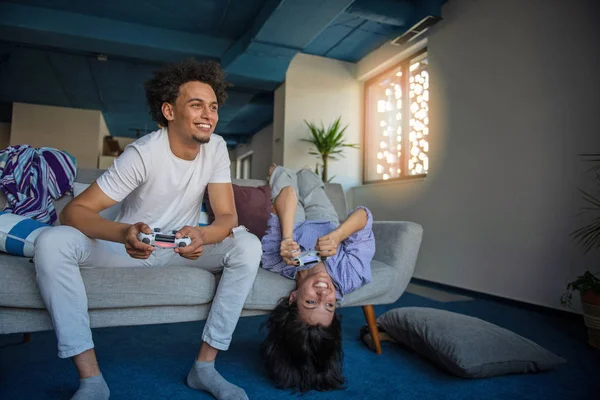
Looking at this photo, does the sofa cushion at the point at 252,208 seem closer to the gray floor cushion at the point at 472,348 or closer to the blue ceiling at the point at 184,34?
the gray floor cushion at the point at 472,348

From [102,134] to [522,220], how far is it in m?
7.99

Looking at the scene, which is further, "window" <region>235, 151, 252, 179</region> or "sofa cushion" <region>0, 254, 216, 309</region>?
"window" <region>235, 151, 252, 179</region>

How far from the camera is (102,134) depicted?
27.3 ft

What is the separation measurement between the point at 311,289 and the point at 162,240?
0.62 meters

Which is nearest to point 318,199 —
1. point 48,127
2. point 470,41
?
point 470,41

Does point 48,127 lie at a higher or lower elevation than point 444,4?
lower

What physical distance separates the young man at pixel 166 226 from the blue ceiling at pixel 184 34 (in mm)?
2548

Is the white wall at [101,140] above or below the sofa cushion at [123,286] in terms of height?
above

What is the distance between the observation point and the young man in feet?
4.14

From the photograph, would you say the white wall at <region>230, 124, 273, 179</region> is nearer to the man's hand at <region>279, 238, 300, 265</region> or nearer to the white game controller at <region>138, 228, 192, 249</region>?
the man's hand at <region>279, 238, 300, 265</region>

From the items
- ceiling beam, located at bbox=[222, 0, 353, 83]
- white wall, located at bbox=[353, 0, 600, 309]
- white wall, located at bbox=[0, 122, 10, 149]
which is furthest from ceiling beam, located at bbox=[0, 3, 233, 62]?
white wall, located at bbox=[0, 122, 10, 149]

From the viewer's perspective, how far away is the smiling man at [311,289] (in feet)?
4.79

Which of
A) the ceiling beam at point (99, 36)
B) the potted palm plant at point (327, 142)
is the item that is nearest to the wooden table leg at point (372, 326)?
the potted palm plant at point (327, 142)

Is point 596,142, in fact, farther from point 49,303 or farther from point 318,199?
point 49,303
